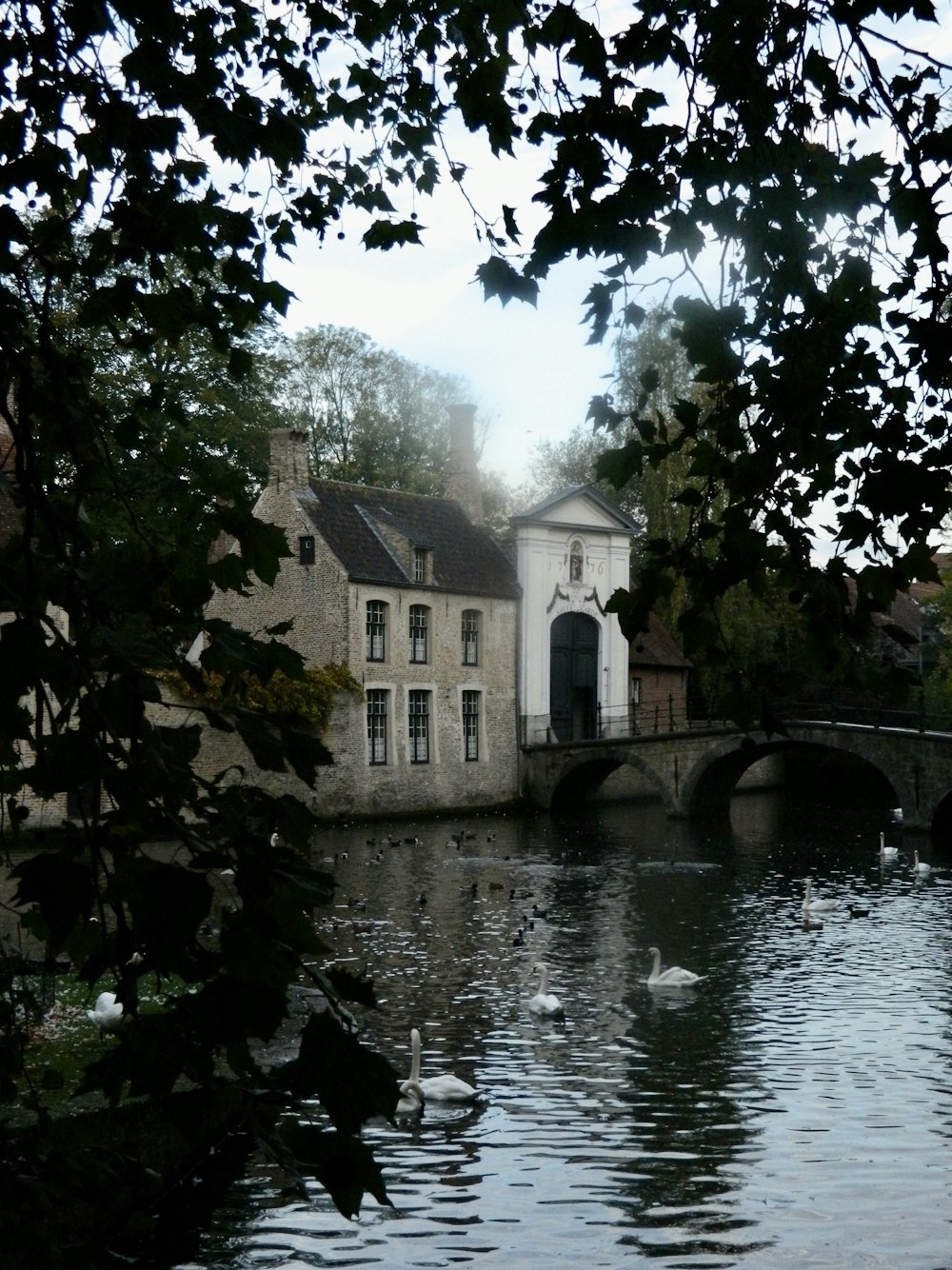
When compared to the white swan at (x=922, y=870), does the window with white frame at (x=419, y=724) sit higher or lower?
higher

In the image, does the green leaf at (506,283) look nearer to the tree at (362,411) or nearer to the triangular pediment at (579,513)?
the triangular pediment at (579,513)

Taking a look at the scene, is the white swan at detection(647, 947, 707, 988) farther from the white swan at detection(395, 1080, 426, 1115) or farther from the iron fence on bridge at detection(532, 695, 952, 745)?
the iron fence on bridge at detection(532, 695, 952, 745)

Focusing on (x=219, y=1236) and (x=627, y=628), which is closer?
(x=627, y=628)

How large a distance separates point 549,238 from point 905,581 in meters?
1.22

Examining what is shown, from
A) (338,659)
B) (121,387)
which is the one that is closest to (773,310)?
(121,387)

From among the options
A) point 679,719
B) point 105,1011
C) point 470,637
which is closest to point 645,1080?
point 105,1011

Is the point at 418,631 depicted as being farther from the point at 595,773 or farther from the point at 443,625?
the point at 595,773

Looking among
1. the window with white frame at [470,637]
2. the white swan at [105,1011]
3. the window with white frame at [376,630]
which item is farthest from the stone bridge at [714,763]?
the white swan at [105,1011]

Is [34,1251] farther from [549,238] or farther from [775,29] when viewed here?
[775,29]

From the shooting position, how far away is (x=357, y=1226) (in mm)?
8203

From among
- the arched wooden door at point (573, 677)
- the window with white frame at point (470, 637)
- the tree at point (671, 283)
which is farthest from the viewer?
the arched wooden door at point (573, 677)

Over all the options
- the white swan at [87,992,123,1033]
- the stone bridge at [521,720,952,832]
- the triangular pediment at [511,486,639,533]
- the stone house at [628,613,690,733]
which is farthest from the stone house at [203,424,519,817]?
the white swan at [87,992,123,1033]

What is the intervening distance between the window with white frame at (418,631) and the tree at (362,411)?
9884 mm

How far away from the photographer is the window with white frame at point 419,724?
32.9 meters
